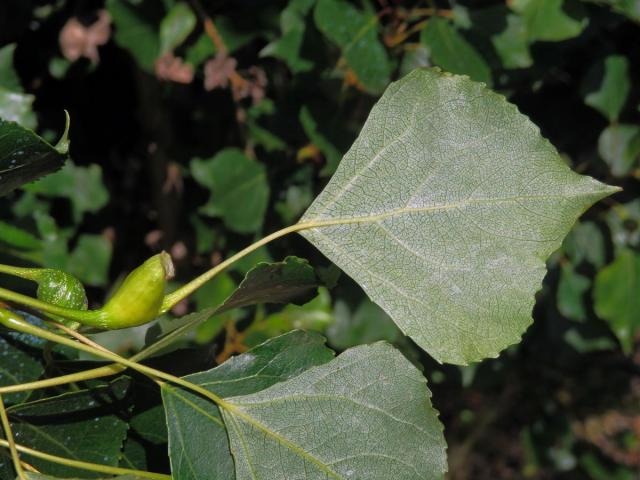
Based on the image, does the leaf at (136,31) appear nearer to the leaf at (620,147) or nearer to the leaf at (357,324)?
the leaf at (357,324)

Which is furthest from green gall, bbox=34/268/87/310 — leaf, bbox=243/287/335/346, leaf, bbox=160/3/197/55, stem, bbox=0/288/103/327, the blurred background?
leaf, bbox=160/3/197/55

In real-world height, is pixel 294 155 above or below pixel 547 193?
below

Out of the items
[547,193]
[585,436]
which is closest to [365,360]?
[547,193]

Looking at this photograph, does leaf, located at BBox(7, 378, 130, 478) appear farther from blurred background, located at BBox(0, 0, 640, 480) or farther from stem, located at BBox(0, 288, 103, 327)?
blurred background, located at BBox(0, 0, 640, 480)


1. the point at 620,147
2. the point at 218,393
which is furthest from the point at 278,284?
the point at 620,147

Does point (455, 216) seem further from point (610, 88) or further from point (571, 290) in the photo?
point (571, 290)

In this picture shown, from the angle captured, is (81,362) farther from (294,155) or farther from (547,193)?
(294,155)
